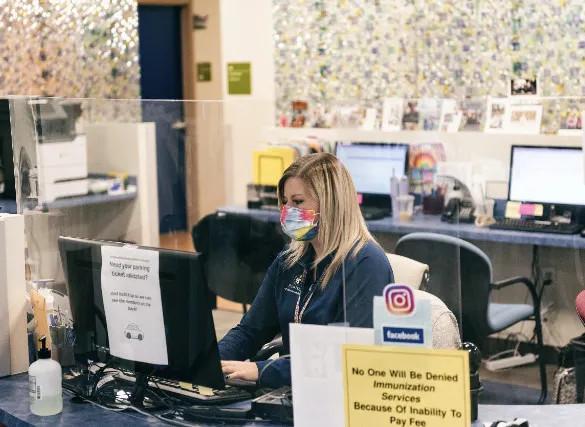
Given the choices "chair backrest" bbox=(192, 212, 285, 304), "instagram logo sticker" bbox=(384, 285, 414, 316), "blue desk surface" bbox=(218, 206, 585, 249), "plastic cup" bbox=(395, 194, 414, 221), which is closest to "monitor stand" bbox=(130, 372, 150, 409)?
"instagram logo sticker" bbox=(384, 285, 414, 316)

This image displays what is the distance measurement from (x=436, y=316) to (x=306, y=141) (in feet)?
13.6

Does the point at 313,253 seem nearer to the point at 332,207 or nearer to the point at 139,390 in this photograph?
the point at 332,207

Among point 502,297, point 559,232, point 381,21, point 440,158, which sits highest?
point 381,21

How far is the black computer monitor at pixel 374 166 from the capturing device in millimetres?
5477

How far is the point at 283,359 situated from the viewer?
2160mm

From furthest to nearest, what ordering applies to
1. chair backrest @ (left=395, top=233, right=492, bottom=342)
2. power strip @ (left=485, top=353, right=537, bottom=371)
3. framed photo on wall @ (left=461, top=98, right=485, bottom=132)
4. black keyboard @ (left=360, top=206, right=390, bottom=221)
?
framed photo on wall @ (left=461, top=98, right=485, bottom=132) → black keyboard @ (left=360, top=206, right=390, bottom=221) → power strip @ (left=485, top=353, right=537, bottom=371) → chair backrest @ (left=395, top=233, right=492, bottom=342)

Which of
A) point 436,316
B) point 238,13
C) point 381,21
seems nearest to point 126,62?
point 238,13

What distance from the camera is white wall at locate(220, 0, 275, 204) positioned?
6676 mm

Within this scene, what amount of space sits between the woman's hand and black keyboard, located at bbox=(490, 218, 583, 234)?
273cm

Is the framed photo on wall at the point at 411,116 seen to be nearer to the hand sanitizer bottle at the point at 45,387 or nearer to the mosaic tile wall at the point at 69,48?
the mosaic tile wall at the point at 69,48

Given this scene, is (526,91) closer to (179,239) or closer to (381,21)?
(381,21)

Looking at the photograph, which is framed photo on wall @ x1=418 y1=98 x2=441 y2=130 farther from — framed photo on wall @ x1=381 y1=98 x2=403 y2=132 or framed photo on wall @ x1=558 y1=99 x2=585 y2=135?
framed photo on wall @ x1=558 y1=99 x2=585 y2=135

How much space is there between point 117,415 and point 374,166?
349cm

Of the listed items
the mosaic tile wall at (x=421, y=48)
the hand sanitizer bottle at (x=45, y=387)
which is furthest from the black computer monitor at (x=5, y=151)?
the mosaic tile wall at (x=421, y=48)
